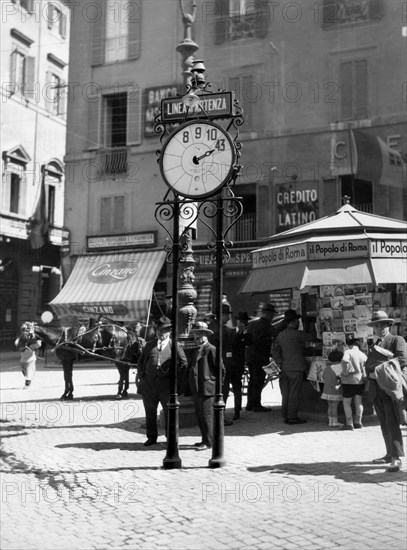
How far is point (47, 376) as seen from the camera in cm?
2117

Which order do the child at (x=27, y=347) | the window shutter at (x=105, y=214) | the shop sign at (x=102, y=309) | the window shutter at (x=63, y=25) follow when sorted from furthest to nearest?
the window shutter at (x=63, y=25) → the window shutter at (x=105, y=214) → the shop sign at (x=102, y=309) → the child at (x=27, y=347)

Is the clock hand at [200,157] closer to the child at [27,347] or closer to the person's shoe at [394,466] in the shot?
the person's shoe at [394,466]

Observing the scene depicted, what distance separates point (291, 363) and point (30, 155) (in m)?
26.7

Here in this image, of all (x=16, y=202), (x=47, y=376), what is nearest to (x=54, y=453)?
(x=47, y=376)

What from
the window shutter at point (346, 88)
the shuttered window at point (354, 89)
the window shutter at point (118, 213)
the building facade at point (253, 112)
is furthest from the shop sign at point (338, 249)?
the window shutter at point (118, 213)

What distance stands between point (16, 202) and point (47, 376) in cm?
1427

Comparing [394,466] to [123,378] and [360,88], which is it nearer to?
[123,378]

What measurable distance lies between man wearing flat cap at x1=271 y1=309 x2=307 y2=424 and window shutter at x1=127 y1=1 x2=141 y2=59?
2071 cm

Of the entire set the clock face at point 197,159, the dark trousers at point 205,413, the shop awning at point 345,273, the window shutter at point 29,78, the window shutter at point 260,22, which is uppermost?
the window shutter at point 29,78

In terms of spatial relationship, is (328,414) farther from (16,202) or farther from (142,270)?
(16,202)

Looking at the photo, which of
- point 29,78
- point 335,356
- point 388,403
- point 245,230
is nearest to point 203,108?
point 388,403

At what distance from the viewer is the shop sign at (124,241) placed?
27141 millimetres

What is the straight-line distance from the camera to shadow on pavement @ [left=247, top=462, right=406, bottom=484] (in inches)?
276

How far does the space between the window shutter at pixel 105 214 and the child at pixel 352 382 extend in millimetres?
19595
